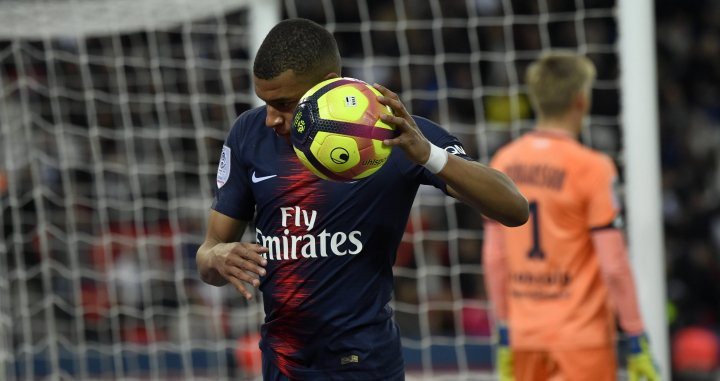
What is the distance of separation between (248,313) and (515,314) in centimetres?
316

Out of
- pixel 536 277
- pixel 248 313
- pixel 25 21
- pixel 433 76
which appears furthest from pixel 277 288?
pixel 433 76

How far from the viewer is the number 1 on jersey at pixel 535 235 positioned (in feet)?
14.7

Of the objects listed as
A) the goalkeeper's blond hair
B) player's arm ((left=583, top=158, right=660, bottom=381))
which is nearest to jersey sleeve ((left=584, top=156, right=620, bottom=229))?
player's arm ((left=583, top=158, right=660, bottom=381))

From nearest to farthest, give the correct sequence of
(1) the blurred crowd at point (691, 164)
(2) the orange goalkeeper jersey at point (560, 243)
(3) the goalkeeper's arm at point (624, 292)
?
(3) the goalkeeper's arm at point (624, 292) → (2) the orange goalkeeper jersey at point (560, 243) → (1) the blurred crowd at point (691, 164)

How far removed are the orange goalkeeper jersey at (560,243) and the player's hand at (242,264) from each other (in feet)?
6.17

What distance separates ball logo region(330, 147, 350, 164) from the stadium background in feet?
15.5

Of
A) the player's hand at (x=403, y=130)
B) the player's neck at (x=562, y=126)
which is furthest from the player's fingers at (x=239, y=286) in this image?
the player's neck at (x=562, y=126)

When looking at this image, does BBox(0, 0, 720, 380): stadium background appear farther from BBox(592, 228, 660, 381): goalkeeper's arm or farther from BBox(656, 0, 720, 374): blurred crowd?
BBox(592, 228, 660, 381): goalkeeper's arm

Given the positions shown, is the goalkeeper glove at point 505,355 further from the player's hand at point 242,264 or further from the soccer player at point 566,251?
the player's hand at point 242,264

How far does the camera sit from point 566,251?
14.6 feet

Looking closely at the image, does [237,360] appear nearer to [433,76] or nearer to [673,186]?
[433,76]

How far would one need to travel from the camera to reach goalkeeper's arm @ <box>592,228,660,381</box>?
14.1 feet

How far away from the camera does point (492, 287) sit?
15.6ft

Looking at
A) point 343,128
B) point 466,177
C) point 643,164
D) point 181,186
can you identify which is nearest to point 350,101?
point 343,128
